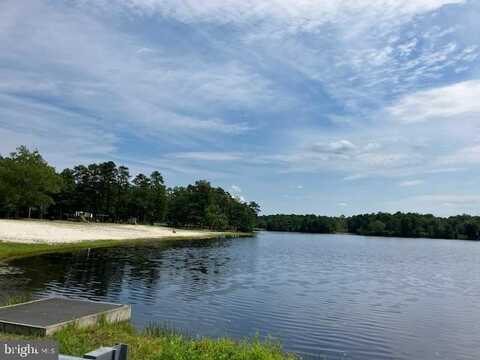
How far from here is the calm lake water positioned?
69.9 feet

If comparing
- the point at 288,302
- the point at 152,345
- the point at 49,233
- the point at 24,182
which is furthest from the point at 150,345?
the point at 24,182

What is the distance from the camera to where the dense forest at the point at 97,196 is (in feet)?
338

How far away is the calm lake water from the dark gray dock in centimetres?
334

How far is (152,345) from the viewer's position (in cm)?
1355

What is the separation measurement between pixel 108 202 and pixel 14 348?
143m

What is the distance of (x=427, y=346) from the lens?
21.5 m

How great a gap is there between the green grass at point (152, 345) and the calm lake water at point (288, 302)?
3717 mm

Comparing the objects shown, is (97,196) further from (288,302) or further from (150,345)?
(150,345)

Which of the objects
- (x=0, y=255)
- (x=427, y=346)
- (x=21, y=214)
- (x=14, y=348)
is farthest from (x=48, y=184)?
(x=14, y=348)

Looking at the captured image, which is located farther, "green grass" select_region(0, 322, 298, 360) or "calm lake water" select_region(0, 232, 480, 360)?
"calm lake water" select_region(0, 232, 480, 360)
